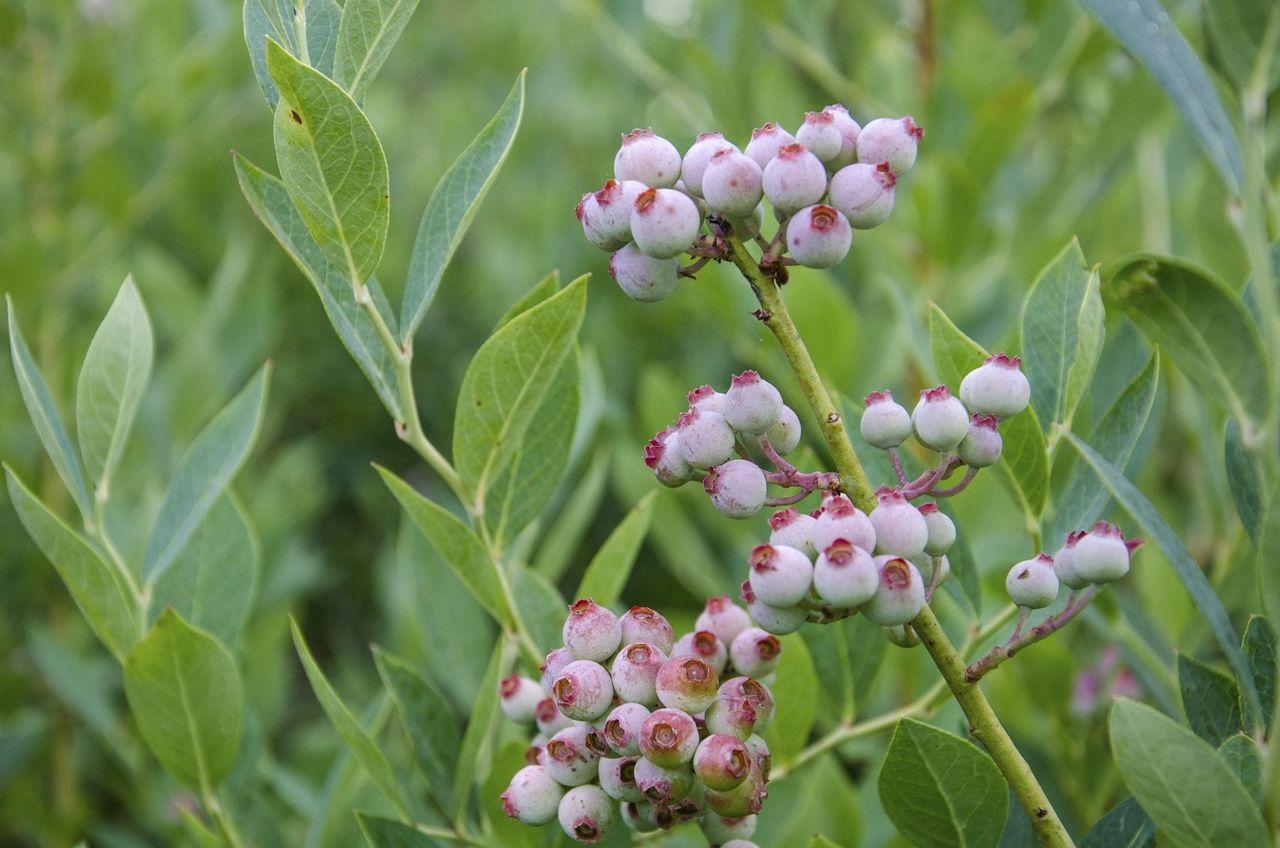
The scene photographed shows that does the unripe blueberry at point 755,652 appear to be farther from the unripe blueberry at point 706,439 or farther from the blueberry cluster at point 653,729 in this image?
the unripe blueberry at point 706,439

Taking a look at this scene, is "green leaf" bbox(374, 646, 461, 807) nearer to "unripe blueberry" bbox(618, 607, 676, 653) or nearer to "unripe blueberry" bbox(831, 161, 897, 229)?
"unripe blueberry" bbox(618, 607, 676, 653)

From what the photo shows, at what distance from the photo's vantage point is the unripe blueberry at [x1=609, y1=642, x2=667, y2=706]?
676 millimetres

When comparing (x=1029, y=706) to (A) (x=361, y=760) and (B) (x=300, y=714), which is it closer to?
(A) (x=361, y=760)

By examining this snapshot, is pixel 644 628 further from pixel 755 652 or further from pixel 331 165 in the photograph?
pixel 331 165

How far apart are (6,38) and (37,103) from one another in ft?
0.32

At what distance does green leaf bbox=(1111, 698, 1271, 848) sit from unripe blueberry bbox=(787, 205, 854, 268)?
26 cm

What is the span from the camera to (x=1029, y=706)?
125cm

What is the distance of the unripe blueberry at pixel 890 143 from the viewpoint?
670 millimetres

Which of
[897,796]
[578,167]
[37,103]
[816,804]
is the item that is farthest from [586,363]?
[578,167]

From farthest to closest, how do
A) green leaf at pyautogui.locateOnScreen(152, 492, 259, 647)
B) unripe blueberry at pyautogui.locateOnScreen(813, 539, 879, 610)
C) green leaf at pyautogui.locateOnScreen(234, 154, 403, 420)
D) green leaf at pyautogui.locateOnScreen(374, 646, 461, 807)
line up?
green leaf at pyautogui.locateOnScreen(152, 492, 259, 647) < green leaf at pyautogui.locateOnScreen(374, 646, 461, 807) < green leaf at pyautogui.locateOnScreen(234, 154, 403, 420) < unripe blueberry at pyautogui.locateOnScreen(813, 539, 879, 610)

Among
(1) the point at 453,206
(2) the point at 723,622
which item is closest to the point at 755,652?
(2) the point at 723,622

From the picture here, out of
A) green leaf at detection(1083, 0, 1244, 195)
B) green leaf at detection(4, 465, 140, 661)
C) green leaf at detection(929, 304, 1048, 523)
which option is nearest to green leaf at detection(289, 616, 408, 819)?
green leaf at detection(4, 465, 140, 661)

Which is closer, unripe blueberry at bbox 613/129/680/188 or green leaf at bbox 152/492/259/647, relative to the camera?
unripe blueberry at bbox 613/129/680/188

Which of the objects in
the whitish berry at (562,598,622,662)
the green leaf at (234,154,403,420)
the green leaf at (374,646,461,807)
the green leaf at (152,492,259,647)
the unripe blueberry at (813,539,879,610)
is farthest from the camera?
the green leaf at (152,492,259,647)
